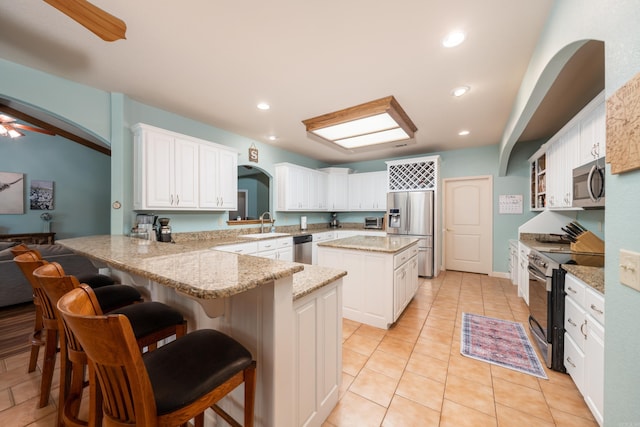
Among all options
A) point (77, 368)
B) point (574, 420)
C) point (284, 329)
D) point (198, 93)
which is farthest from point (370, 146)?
point (77, 368)

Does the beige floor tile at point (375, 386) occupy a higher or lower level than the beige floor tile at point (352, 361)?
higher

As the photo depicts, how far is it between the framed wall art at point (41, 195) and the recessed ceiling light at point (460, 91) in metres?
7.84

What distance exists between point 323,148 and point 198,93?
8.83 feet

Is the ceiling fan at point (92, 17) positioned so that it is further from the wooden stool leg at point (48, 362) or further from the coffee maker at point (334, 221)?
the coffee maker at point (334, 221)

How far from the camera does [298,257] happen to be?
431 cm

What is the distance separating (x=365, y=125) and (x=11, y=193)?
710cm

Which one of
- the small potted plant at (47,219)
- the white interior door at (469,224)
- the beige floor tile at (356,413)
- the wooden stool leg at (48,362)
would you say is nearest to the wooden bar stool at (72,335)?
the wooden stool leg at (48,362)

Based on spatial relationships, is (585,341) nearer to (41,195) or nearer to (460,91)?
(460,91)

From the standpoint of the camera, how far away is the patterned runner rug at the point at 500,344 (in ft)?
6.44

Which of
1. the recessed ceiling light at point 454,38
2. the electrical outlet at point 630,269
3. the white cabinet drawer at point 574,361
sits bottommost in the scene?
the white cabinet drawer at point 574,361

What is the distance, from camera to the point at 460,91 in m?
2.52

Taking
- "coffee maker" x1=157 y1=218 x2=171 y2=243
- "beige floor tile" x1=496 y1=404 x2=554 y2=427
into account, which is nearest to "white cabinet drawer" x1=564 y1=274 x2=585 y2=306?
"beige floor tile" x1=496 y1=404 x2=554 y2=427

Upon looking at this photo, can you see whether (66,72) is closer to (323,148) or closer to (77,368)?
(77,368)

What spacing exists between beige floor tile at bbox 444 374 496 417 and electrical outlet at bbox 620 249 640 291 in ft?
4.17
